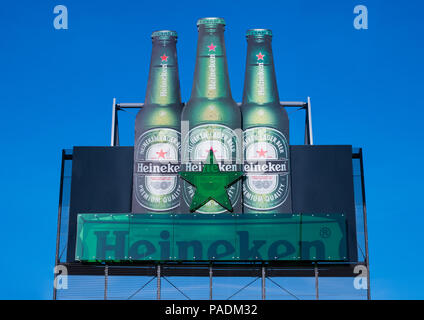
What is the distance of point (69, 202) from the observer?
2942cm

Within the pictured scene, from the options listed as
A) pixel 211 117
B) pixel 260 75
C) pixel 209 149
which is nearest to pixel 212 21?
pixel 260 75

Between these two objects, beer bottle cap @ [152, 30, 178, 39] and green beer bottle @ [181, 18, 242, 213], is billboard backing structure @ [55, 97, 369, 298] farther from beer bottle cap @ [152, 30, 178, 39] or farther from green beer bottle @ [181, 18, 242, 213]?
beer bottle cap @ [152, 30, 178, 39]

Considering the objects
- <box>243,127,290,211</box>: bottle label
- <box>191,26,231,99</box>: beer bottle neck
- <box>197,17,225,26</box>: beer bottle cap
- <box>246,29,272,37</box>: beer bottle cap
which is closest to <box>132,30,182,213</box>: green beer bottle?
<box>191,26,231,99</box>: beer bottle neck

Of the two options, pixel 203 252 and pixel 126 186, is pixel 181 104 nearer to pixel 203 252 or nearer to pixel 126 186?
pixel 126 186

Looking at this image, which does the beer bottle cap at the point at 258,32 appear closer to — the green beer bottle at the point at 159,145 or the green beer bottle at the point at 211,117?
the green beer bottle at the point at 211,117

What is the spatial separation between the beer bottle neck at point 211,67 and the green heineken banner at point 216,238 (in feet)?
16.5

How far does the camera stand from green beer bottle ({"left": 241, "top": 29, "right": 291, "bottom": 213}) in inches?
1081

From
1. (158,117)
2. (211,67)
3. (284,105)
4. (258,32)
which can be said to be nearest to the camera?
(158,117)

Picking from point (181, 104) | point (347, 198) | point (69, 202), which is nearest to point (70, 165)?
point (69, 202)

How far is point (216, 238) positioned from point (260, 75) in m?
6.91

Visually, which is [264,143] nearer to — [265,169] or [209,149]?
[265,169]

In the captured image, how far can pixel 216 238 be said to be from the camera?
2709 cm

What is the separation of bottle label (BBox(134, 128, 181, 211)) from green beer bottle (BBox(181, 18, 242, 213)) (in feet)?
2.02

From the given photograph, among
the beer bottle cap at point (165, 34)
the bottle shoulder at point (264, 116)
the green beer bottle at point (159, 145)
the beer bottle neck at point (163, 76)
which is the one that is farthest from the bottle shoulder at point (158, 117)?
the beer bottle cap at point (165, 34)
